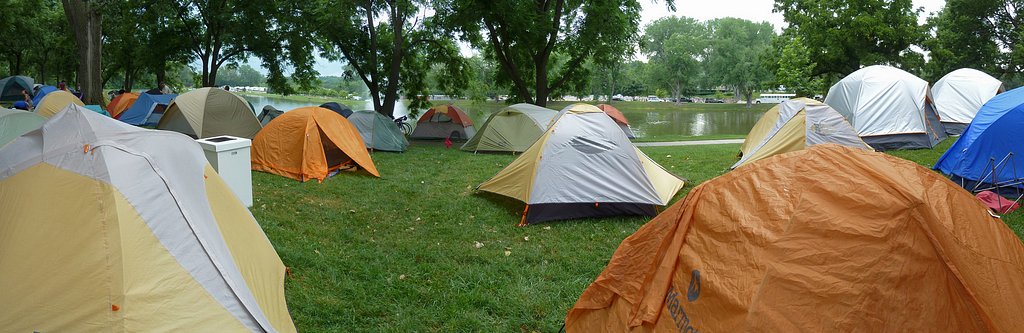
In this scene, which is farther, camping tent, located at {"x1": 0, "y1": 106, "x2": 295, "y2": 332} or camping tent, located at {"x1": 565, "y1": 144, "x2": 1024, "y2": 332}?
camping tent, located at {"x1": 0, "y1": 106, "x2": 295, "y2": 332}

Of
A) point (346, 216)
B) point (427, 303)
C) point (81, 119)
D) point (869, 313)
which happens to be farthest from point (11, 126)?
point (869, 313)

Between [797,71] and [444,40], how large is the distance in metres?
15.8

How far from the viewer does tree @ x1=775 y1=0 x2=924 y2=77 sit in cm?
2586

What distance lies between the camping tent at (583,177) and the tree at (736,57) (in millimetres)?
42593

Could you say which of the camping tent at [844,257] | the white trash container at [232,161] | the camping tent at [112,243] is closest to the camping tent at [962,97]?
the camping tent at [844,257]

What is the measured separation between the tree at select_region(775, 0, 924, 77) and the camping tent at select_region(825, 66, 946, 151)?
1380cm

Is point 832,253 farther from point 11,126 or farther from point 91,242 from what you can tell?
point 11,126

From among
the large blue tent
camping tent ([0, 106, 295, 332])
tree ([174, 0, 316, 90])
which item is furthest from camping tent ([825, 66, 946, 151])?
tree ([174, 0, 316, 90])

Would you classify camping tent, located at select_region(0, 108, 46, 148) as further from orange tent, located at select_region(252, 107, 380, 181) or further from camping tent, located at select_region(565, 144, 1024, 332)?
camping tent, located at select_region(565, 144, 1024, 332)

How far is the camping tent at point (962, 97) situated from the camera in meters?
15.7

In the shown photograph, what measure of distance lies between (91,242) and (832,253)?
3782 mm

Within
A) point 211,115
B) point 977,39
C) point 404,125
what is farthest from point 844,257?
point 977,39

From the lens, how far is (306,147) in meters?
9.34

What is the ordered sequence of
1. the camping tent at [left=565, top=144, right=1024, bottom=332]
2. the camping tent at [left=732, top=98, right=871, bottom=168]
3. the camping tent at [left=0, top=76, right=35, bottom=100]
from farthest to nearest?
the camping tent at [left=0, top=76, right=35, bottom=100] → the camping tent at [left=732, top=98, right=871, bottom=168] → the camping tent at [left=565, top=144, right=1024, bottom=332]
